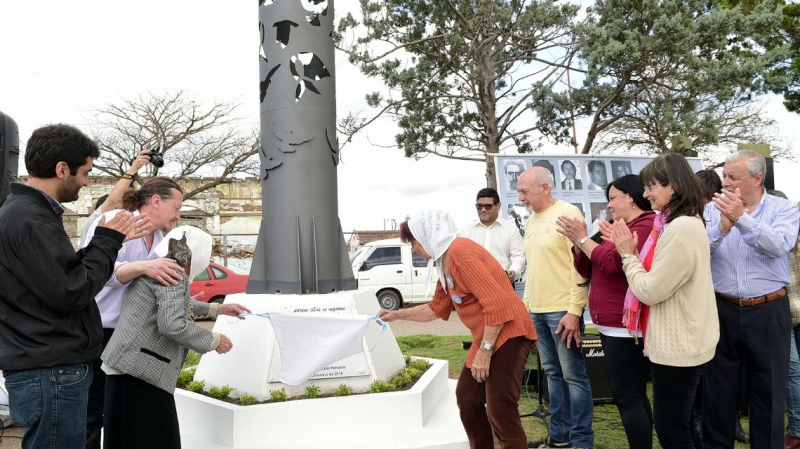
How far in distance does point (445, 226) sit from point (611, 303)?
45.3 inches

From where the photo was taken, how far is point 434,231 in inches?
126

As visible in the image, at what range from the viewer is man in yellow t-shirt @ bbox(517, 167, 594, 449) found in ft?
13.4

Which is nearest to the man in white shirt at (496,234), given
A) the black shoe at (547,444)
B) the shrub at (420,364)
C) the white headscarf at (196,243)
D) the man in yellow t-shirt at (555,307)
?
the man in yellow t-shirt at (555,307)

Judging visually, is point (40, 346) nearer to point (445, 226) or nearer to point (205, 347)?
point (205, 347)

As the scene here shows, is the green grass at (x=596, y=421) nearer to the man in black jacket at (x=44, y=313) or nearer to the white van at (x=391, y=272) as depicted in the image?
the man in black jacket at (x=44, y=313)

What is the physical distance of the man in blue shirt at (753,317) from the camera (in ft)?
11.0

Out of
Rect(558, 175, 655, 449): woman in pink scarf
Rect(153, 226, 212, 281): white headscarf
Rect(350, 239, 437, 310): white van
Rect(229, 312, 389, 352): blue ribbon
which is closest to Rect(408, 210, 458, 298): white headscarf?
Rect(229, 312, 389, 352): blue ribbon

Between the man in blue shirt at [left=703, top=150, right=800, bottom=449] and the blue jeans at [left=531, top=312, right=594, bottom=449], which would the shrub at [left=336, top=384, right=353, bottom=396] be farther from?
the man in blue shirt at [left=703, top=150, right=800, bottom=449]

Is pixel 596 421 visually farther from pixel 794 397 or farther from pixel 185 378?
pixel 185 378

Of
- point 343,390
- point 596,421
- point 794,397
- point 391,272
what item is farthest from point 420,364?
point 391,272

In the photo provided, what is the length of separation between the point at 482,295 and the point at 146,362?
5.51 ft

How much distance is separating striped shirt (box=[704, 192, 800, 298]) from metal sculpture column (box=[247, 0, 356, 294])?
2873mm

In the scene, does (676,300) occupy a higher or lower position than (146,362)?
higher

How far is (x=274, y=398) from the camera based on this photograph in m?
3.94
